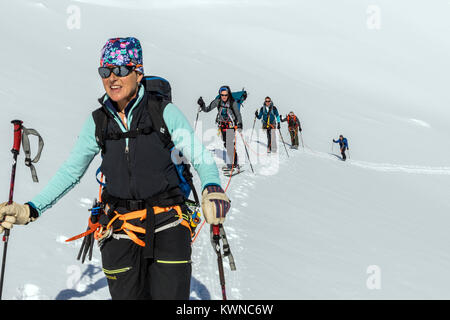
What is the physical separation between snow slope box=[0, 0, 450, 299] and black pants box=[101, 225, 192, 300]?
5.73 ft

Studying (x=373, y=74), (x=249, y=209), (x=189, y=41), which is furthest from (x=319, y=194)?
(x=373, y=74)

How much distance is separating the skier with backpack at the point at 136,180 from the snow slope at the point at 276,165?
1.76 metres

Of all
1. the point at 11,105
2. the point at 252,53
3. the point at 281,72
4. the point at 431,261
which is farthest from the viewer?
the point at 252,53

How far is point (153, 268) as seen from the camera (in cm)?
279

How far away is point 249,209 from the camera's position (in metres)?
8.52

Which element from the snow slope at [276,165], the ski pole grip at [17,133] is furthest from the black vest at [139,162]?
the snow slope at [276,165]

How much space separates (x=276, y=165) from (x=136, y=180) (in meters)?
10.9

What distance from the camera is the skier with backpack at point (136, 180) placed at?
2.65m

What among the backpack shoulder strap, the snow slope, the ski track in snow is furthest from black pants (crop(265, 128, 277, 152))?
the backpack shoulder strap

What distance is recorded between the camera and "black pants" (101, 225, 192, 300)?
107 inches

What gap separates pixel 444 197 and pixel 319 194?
6654 mm

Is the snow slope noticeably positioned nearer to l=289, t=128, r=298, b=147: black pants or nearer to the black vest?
l=289, t=128, r=298, b=147: black pants

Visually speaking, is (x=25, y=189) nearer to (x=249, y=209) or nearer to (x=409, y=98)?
(x=249, y=209)
